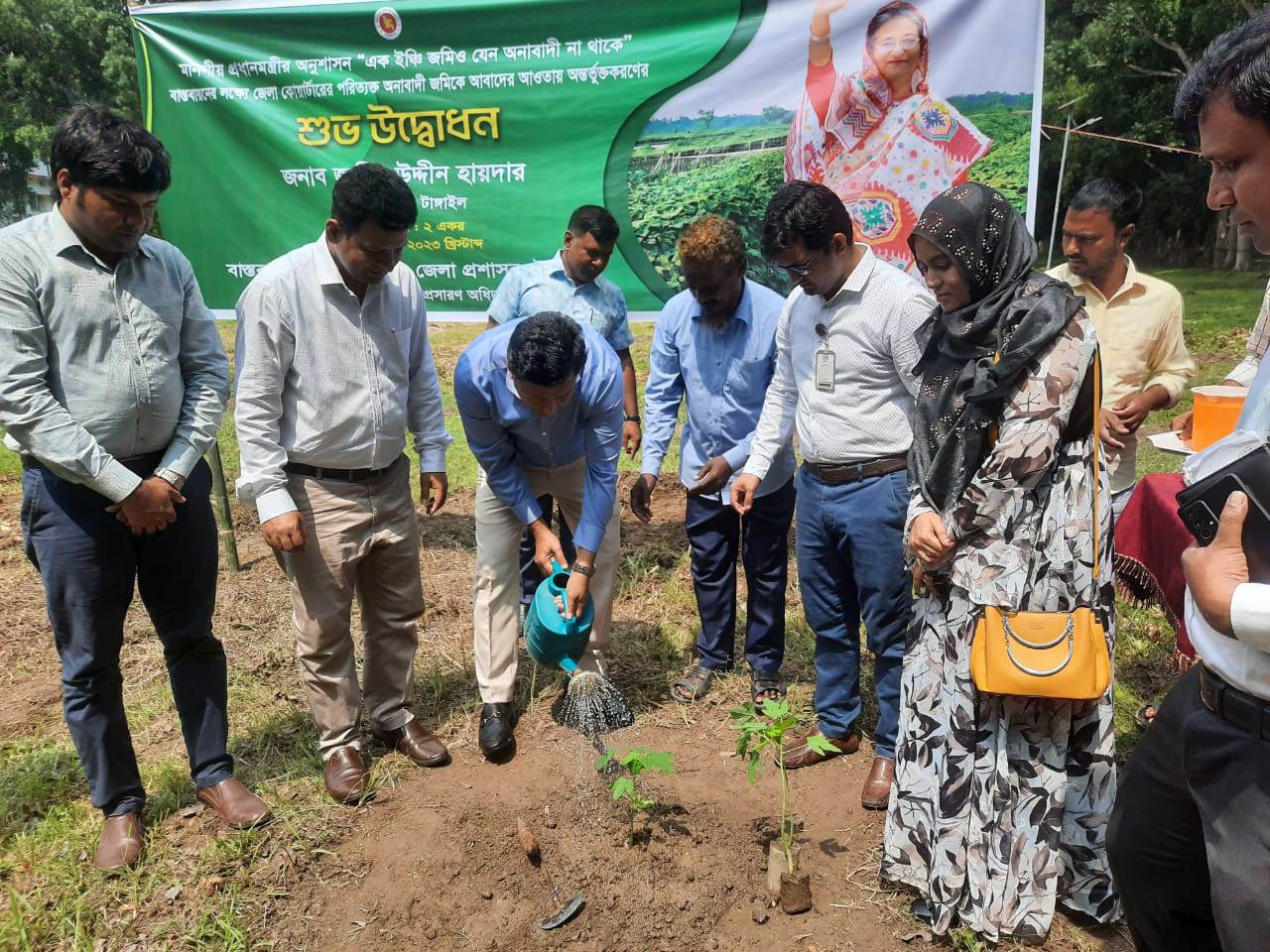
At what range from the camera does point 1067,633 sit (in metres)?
2.07

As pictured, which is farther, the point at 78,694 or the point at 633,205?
the point at 633,205

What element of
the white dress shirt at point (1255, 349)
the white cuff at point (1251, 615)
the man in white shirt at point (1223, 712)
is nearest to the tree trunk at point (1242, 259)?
the white dress shirt at point (1255, 349)

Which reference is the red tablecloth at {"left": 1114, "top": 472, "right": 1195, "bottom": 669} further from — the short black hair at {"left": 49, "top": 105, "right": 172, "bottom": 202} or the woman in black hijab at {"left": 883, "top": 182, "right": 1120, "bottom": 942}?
the short black hair at {"left": 49, "top": 105, "right": 172, "bottom": 202}

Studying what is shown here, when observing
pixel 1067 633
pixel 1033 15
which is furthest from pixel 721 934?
pixel 1033 15

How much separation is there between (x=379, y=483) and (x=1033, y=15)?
3.44 metres

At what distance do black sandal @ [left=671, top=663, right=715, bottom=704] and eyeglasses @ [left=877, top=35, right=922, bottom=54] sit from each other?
2932 millimetres

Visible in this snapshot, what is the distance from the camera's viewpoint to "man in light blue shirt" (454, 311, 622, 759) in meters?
2.77

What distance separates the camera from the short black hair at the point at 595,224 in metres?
3.93

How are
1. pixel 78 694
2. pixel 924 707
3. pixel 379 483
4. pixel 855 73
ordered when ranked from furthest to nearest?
pixel 855 73 < pixel 379 483 < pixel 78 694 < pixel 924 707

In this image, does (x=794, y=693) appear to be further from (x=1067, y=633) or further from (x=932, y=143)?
(x=932, y=143)

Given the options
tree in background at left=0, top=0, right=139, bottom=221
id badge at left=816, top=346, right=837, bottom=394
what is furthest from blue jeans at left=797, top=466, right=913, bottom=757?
tree in background at left=0, top=0, right=139, bottom=221

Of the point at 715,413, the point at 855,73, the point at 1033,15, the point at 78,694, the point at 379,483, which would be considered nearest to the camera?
the point at 78,694

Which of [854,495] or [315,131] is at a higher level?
[315,131]

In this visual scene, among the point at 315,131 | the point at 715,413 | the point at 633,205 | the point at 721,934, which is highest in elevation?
the point at 315,131
